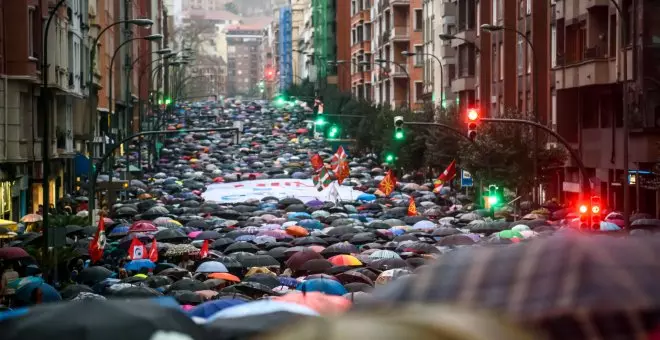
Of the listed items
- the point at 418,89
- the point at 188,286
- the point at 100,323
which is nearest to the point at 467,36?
the point at 418,89

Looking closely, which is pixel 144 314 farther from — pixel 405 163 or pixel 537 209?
Result: pixel 405 163

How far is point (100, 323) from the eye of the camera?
19.2 feet

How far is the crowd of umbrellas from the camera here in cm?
528

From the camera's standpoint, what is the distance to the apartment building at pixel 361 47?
14212 centimetres

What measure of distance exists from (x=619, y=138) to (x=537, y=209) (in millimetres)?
4037

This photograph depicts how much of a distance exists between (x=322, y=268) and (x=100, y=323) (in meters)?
27.1

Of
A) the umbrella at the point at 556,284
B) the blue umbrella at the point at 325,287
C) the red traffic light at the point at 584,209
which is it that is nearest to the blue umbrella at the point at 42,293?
the blue umbrella at the point at 325,287

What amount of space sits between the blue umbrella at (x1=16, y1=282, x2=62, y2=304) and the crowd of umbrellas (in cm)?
4

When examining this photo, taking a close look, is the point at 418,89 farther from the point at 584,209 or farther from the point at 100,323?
the point at 100,323

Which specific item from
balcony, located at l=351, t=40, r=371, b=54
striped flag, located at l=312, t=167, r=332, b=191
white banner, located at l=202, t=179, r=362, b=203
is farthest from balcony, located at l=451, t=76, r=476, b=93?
balcony, located at l=351, t=40, r=371, b=54

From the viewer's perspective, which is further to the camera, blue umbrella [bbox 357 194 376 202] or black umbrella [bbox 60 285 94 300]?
blue umbrella [bbox 357 194 376 202]

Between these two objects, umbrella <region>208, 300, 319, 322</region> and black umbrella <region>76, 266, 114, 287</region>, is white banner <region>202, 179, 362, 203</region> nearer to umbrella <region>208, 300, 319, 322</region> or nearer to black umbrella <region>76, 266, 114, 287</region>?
black umbrella <region>76, 266, 114, 287</region>

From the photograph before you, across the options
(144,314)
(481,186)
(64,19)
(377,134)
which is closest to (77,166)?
(64,19)

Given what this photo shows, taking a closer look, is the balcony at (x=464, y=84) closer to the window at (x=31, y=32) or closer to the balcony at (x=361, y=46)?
the window at (x=31, y=32)
